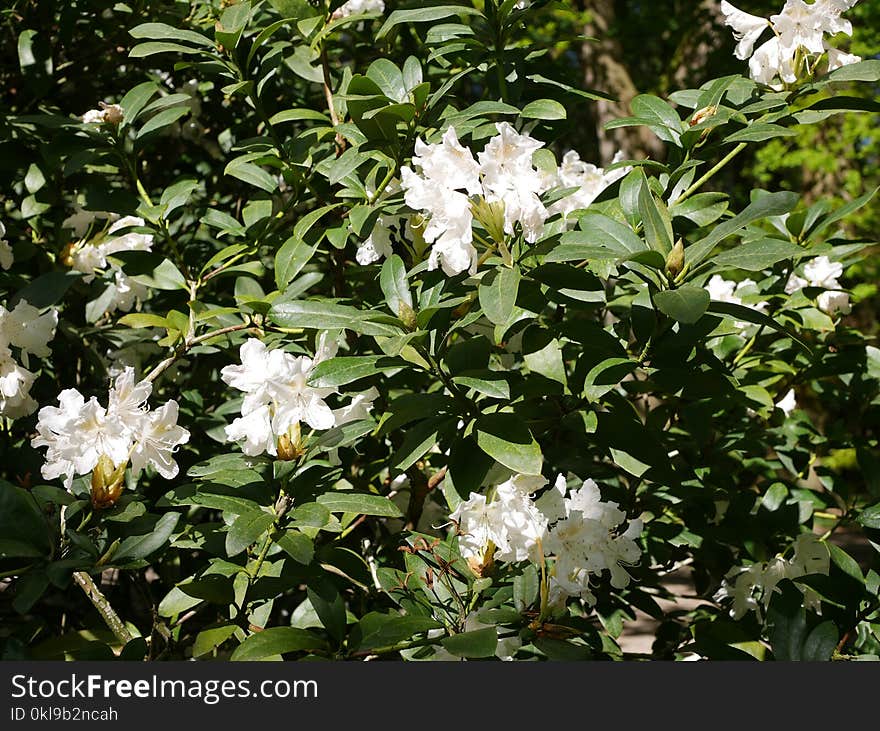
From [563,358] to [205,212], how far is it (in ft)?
2.66

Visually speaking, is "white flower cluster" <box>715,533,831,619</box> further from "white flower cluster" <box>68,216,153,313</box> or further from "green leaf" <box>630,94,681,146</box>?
"white flower cluster" <box>68,216,153,313</box>

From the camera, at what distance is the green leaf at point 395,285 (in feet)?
4.19

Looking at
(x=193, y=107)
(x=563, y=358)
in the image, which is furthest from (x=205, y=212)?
(x=563, y=358)

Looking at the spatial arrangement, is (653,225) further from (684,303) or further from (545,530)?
(545,530)

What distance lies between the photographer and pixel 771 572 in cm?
166

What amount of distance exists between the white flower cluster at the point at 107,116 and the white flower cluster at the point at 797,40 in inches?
43.8

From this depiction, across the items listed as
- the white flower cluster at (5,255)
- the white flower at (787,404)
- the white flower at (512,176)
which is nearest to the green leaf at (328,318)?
the white flower at (512,176)

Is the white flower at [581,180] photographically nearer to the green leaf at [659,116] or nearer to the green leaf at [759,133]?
the green leaf at [659,116]

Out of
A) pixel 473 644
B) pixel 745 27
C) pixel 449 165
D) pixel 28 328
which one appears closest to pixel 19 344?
pixel 28 328

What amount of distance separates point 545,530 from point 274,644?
41 cm

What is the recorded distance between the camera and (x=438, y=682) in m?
1.23

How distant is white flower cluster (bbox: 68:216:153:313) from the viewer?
1.81 metres

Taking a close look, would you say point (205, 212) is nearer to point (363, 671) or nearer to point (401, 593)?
point (401, 593)

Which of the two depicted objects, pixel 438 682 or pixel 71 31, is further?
pixel 71 31
